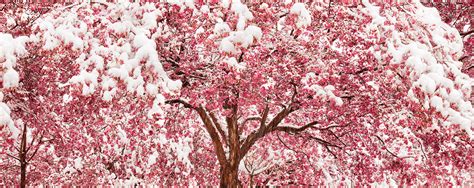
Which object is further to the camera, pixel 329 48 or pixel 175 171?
pixel 175 171

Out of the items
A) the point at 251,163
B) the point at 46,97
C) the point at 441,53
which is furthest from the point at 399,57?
the point at 251,163

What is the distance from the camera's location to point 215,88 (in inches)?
310

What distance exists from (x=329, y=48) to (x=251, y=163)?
12.8m

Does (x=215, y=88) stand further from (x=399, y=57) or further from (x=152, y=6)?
(x=399, y=57)

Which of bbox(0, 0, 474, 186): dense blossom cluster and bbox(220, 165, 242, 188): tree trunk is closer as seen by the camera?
bbox(0, 0, 474, 186): dense blossom cluster

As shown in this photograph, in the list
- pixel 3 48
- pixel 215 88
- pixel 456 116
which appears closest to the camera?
pixel 3 48

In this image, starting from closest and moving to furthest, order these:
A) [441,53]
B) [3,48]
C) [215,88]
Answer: [3,48], [441,53], [215,88]

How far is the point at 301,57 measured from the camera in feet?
→ 26.5

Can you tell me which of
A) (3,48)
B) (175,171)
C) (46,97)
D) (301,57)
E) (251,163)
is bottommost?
(3,48)

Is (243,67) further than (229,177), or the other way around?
(229,177)

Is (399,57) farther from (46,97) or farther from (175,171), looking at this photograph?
(175,171)

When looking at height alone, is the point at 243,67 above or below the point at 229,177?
below

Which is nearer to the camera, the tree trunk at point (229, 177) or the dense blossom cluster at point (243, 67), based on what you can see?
the dense blossom cluster at point (243, 67)

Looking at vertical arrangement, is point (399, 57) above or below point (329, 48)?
below
